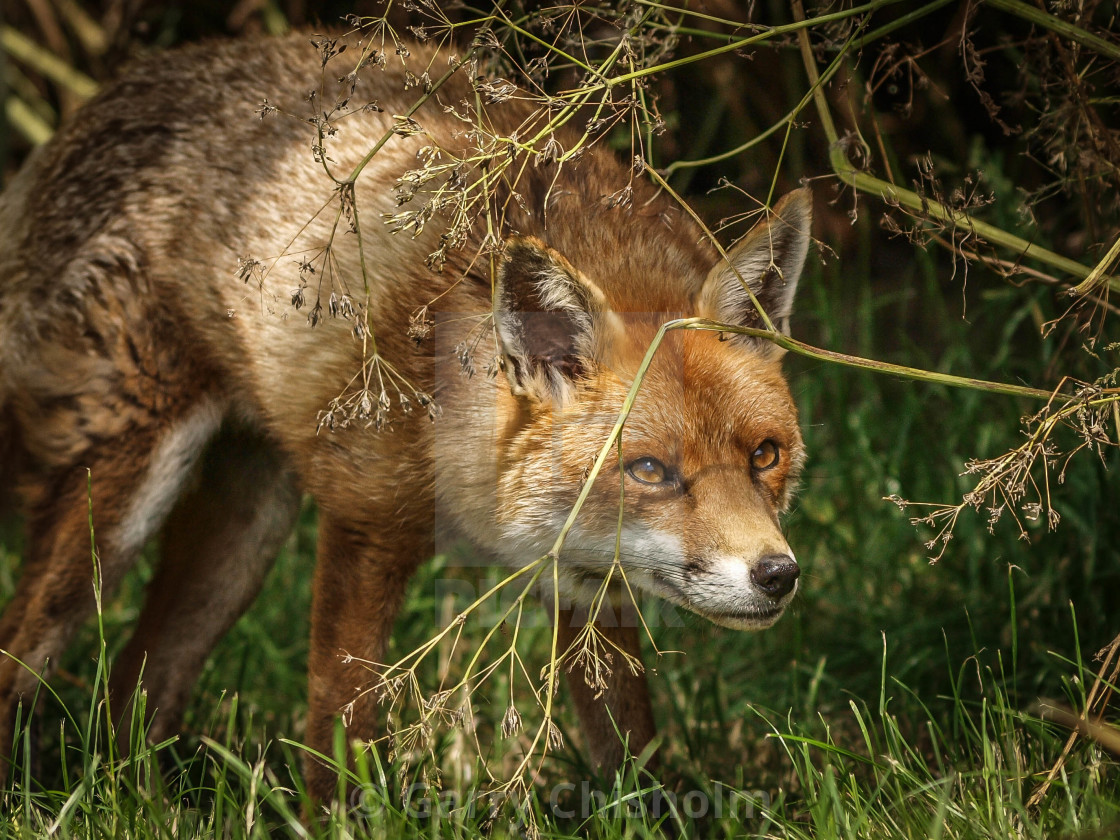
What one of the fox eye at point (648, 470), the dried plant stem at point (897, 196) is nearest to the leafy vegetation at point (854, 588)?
the dried plant stem at point (897, 196)

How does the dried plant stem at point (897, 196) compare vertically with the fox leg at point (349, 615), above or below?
above

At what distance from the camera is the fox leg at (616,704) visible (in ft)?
11.1

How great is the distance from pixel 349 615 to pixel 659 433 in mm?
1150

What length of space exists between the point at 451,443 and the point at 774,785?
1.48 m

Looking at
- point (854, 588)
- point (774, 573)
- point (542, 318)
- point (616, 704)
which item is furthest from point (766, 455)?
point (854, 588)

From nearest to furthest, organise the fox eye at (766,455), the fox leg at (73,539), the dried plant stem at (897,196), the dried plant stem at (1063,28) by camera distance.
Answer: the dried plant stem at (1063,28), the dried plant stem at (897,196), the fox eye at (766,455), the fox leg at (73,539)

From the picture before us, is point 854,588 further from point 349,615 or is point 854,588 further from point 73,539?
point 73,539

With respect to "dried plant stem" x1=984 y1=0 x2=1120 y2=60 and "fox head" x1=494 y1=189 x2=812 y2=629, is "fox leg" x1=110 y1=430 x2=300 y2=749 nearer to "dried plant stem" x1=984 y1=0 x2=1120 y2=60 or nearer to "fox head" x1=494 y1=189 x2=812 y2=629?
"fox head" x1=494 y1=189 x2=812 y2=629

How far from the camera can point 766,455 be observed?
3.06 m

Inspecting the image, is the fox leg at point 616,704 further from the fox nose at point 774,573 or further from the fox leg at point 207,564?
the fox leg at point 207,564

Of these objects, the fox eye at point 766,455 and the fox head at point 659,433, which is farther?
the fox eye at point 766,455

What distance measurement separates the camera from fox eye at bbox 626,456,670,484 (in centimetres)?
287

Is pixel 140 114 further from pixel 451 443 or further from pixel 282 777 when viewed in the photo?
pixel 282 777

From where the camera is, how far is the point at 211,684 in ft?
13.5
